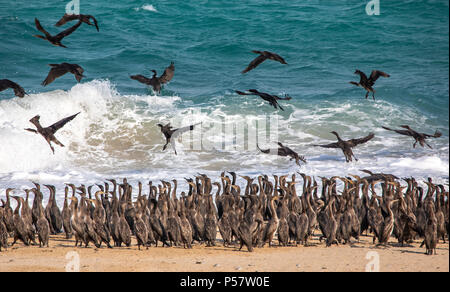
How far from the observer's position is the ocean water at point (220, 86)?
19234mm

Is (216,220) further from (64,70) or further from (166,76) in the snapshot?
(166,76)

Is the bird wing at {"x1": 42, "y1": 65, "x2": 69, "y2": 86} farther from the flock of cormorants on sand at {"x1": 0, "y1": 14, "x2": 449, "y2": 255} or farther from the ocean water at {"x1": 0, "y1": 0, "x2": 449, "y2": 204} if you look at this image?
the ocean water at {"x1": 0, "y1": 0, "x2": 449, "y2": 204}

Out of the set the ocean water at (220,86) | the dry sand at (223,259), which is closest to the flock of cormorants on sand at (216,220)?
the dry sand at (223,259)

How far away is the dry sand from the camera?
32.6 feet

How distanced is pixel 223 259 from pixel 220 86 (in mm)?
17864

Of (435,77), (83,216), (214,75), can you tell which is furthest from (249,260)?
(435,77)

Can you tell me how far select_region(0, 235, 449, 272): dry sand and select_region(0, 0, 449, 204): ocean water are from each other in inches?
231

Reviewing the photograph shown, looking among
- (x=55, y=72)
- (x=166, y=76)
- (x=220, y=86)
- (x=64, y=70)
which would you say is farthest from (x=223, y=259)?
(x=220, y=86)

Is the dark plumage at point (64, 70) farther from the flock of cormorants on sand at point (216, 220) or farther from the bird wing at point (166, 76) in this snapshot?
the bird wing at point (166, 76)

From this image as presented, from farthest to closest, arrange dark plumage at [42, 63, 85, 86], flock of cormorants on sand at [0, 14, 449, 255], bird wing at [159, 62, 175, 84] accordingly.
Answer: bird wing at [159, 62, 175, 84]
dark plumage at [42, 63, 85, 86]
flock of cormorants on sand at [0, 14, 449, 255]

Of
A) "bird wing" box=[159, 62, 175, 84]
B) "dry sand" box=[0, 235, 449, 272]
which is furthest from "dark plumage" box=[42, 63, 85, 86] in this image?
"dry sand" box=[0, 235, 449, 272]

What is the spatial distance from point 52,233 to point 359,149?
11166 millimetres

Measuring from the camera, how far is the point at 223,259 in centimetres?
1047

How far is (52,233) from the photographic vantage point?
40.7 ft
